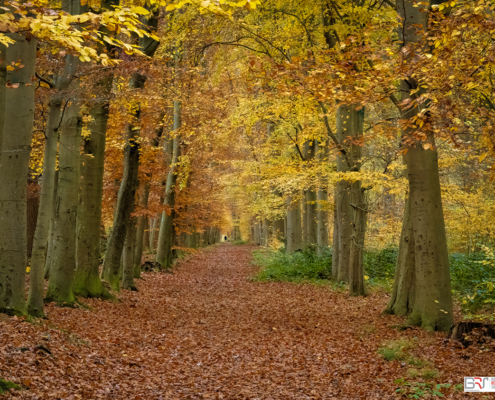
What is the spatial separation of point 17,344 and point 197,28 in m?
10.2

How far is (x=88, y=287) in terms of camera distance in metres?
11.1

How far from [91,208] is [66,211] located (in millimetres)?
1681

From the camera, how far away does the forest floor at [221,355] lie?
5395mm

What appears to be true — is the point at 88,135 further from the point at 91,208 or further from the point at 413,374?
the point at 413,374

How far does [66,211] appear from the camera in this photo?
945 centimetres

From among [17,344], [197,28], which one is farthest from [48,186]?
[197,28]

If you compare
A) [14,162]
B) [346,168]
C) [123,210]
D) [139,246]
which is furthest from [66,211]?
[346,168]

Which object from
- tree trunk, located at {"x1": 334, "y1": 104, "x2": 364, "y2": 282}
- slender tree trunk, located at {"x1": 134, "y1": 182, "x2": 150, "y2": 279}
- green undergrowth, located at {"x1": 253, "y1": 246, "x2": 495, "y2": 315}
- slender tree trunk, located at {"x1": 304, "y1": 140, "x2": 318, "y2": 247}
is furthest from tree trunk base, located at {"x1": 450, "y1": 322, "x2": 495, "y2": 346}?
slender tree trunk, located at {"x1": 304, "y1": 140, "x2": 318, "y2": 247}

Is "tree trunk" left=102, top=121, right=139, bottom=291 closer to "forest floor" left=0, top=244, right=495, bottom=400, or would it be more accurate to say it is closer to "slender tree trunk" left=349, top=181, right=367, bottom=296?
"forest floor" left=0, top=244, right=495, bottom=400

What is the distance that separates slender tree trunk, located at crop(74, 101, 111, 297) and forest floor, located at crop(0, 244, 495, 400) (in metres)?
0.79

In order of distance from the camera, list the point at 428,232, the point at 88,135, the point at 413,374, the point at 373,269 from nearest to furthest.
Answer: the point at 413,374 < the point at 428,232 < the point at 88,135 < the point at 373,269

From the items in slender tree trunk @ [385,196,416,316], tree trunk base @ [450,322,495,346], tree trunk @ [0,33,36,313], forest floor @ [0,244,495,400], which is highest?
tree trunk @ [0,33,36,313]

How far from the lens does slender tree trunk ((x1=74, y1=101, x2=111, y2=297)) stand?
11.0 metres

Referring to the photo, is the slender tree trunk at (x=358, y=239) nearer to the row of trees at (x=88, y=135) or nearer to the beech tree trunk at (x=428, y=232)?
the beech tree trunk at (x=428, y=232)
